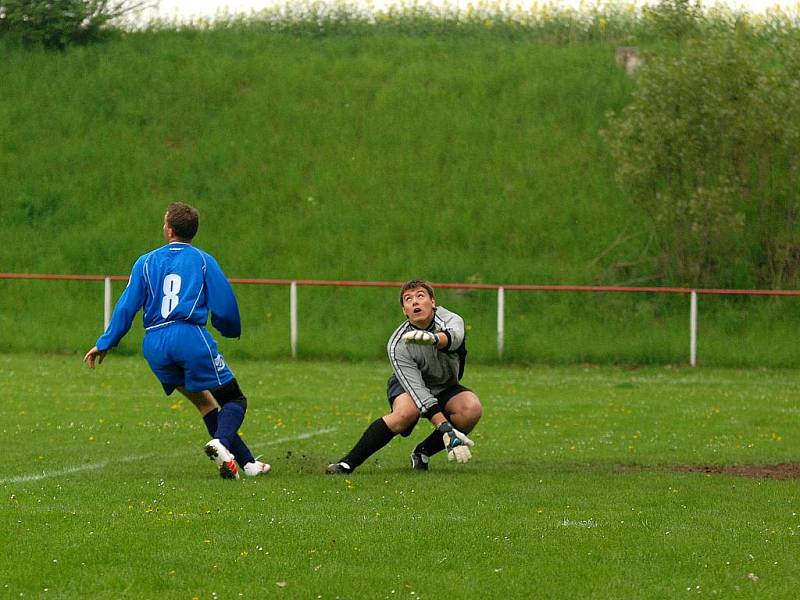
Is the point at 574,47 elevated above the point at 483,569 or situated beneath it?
elevated above

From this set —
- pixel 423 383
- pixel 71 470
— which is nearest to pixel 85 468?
pixel 71 470

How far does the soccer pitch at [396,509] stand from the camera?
5996 mm

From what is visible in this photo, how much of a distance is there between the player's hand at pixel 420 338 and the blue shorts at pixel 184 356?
136 centimetres

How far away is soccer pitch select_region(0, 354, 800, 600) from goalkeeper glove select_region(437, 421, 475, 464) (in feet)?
0.72

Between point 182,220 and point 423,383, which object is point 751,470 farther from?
point 182,220

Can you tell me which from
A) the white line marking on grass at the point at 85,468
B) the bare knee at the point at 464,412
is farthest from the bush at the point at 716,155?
the bare knee at the point at 464,412

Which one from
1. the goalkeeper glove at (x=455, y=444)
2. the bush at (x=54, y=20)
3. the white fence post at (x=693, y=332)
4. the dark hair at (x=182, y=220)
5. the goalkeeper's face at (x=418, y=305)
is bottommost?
the white fence post at (x=693, y=332)

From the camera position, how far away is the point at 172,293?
9477 mm

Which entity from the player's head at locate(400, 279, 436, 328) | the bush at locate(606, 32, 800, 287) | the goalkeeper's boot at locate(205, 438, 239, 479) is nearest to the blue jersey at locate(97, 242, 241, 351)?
the goalkeeper's boot at locate(205, 438, 239, 479)

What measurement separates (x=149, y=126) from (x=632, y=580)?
1196 inches

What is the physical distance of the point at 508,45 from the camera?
38.9 meters

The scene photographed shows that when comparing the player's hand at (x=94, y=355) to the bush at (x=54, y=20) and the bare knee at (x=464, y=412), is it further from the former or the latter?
the bush at (x=54, y=20)

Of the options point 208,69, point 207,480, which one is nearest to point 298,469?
point 207,480

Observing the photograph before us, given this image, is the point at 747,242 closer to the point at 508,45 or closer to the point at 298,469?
the point at 508,45
